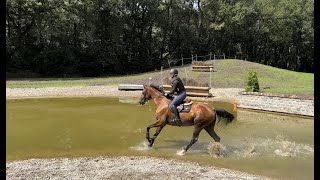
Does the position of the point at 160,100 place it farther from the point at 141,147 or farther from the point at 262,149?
the point at 262,149

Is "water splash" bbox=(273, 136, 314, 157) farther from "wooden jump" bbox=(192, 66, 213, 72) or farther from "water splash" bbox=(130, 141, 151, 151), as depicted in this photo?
"wooden jump" bbox=(192, 66, 213, 72)

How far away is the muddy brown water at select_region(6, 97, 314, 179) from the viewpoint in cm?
1265

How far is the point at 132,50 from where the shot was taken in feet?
192

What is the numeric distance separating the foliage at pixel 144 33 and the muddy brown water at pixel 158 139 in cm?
2879

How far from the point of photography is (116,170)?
36.9 feet

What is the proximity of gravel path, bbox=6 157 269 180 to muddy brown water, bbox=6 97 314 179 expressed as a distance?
2.66 feet

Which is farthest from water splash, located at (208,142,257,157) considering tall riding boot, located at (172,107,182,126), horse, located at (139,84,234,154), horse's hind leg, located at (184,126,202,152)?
tall riding boot, located at (172,107,182,126)

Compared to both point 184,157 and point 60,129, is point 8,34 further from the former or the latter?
point 184,157

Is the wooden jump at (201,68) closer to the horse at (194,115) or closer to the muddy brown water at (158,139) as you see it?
the muddy brown water at (158,139)

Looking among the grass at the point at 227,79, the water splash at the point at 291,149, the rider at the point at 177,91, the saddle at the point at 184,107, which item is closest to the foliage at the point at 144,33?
the grass at the point at 227,79

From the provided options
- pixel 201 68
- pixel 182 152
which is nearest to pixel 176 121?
pixel 182 152

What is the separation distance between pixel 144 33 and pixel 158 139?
4741 cm

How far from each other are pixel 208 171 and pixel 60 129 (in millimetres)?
8967

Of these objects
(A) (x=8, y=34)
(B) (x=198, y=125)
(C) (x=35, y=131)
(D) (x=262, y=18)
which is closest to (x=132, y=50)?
(A) (x=8, y=34)
